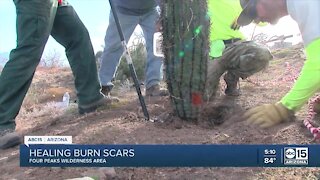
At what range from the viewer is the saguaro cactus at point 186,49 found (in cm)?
259

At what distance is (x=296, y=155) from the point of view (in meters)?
1.68

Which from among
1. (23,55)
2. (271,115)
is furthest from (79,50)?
(271,115)

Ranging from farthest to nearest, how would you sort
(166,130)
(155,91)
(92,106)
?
(155,91) → (92,106) → (166,130)

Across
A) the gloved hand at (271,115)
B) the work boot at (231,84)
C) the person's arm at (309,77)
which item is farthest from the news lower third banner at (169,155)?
the work boot at (231,84)

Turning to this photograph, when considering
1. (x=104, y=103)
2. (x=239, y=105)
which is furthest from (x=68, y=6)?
(x=239, y=105)

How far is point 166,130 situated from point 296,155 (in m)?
0.99

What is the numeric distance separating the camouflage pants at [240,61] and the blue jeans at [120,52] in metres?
0.59

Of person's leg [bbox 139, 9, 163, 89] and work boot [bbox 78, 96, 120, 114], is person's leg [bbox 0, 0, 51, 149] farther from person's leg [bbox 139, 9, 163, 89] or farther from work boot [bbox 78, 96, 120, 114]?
person's leg [bbox 139, 9, 163, 89]

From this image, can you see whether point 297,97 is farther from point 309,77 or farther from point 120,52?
point 120,52

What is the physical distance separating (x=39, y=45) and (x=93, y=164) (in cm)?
135

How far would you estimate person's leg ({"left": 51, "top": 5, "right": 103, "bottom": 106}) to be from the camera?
3.15 m

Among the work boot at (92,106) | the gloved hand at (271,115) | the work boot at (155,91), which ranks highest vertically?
the gloved hand at (271,115)

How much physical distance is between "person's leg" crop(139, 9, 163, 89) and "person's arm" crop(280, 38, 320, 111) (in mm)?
1651

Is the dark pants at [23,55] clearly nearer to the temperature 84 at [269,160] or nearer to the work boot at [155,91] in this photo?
the work boot at [155,91]
